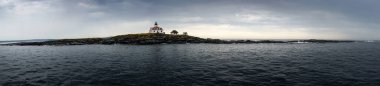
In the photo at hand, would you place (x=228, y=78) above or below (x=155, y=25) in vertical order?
below

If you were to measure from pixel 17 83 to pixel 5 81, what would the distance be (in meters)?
2.76

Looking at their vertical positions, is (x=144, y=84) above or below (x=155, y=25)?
below

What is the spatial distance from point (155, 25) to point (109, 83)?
154m

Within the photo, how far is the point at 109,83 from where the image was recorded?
23.2 m

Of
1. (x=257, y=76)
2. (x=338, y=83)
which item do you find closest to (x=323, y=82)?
(x=338, y=83)

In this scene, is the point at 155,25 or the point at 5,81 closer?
Answer: the point at 5,81

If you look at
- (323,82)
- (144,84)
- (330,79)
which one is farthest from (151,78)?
(330,79)

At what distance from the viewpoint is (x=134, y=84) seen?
22641mm

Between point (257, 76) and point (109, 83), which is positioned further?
point (257, 76)

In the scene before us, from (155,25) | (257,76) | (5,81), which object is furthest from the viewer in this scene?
(155,25)

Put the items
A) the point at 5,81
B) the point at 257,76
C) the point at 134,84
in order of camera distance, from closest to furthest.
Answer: the point at 134,84, the point at 5,81, the point at 257,76

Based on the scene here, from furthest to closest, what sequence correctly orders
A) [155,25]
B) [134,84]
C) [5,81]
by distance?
[155,25] → [5,81] → [134,84]

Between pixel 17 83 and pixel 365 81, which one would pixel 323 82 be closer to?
pixel 365 81

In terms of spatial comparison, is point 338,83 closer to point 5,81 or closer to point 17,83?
point 17,83
